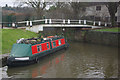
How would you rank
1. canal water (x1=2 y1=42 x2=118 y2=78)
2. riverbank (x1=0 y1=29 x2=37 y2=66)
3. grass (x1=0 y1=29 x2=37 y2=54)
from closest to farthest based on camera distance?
canal water (x1=2 y1=42 x2=118 y2=78)
riverbank (x1=0 y1=29 x2=37 y2=66)
grass (x1=0 y1=29 x2=37 y2=54)

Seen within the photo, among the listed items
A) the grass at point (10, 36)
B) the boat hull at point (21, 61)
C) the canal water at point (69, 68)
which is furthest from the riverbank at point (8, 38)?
the canal water at point (69, 68)

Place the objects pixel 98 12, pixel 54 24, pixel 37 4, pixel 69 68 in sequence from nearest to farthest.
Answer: pixel 69 68, pixel 54 24, pixel 37 4, pixel 98 12

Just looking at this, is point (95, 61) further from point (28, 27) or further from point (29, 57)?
point (28, 27)

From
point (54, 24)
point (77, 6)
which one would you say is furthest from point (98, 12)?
point (54, 24)

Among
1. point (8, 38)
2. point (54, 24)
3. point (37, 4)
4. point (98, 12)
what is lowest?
point (8, 38)

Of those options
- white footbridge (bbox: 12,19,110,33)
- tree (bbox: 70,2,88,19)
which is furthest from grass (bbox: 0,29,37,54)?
tree (bbox: 70,2,88,19)

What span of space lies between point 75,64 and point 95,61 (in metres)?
2.15

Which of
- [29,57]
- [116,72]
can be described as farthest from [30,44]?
[116,72]

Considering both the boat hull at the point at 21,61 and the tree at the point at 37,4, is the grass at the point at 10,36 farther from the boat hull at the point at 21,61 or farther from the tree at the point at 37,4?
the tree at the point at 37,4

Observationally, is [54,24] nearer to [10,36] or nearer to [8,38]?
[10,36]

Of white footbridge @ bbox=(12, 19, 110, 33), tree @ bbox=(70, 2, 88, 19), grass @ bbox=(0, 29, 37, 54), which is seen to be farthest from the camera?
tree @ bbox=(70, 2, 88, 19)

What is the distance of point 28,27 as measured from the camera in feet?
81.4

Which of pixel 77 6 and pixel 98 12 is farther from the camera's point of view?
pixel 98 12

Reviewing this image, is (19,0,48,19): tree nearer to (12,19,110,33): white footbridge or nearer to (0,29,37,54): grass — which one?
(12,19,110,33): white footbridge
